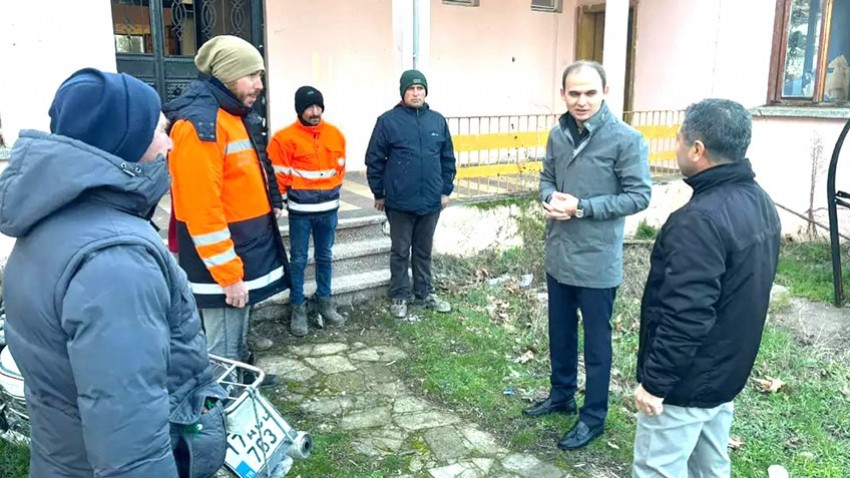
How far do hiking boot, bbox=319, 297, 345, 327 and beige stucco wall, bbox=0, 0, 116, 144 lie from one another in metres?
2.42

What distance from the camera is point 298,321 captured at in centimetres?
491

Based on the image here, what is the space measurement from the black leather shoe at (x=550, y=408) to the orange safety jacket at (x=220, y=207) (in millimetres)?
1632

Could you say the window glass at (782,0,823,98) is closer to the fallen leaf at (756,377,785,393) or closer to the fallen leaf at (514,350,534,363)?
the fallen leaf at (756,377,785,393)

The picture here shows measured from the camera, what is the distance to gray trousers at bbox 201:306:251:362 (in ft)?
11.0

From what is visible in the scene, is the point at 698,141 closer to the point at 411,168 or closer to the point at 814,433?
the point at 814,433

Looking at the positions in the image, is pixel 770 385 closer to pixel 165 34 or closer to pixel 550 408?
pixel 550 408

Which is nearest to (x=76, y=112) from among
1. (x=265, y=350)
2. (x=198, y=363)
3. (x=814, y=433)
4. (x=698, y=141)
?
(x=198, y=363)

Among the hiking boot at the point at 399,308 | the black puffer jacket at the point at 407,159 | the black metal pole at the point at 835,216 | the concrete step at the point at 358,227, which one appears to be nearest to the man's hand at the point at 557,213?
the black puffer jacket at the point at 407,159

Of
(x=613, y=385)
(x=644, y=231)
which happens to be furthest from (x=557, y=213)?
(x=644, y=231)

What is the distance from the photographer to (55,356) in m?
1.43

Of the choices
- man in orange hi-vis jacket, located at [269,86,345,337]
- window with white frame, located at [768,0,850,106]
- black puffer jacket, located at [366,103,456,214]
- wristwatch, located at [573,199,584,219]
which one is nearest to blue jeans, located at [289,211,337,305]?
man in orange hi-vis jacket, located at [269,86,345,337]

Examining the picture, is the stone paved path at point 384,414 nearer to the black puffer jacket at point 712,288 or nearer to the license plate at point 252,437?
the black puffer jacket at point 712,288

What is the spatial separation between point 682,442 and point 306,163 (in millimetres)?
3237

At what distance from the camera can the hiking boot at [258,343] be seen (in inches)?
182
